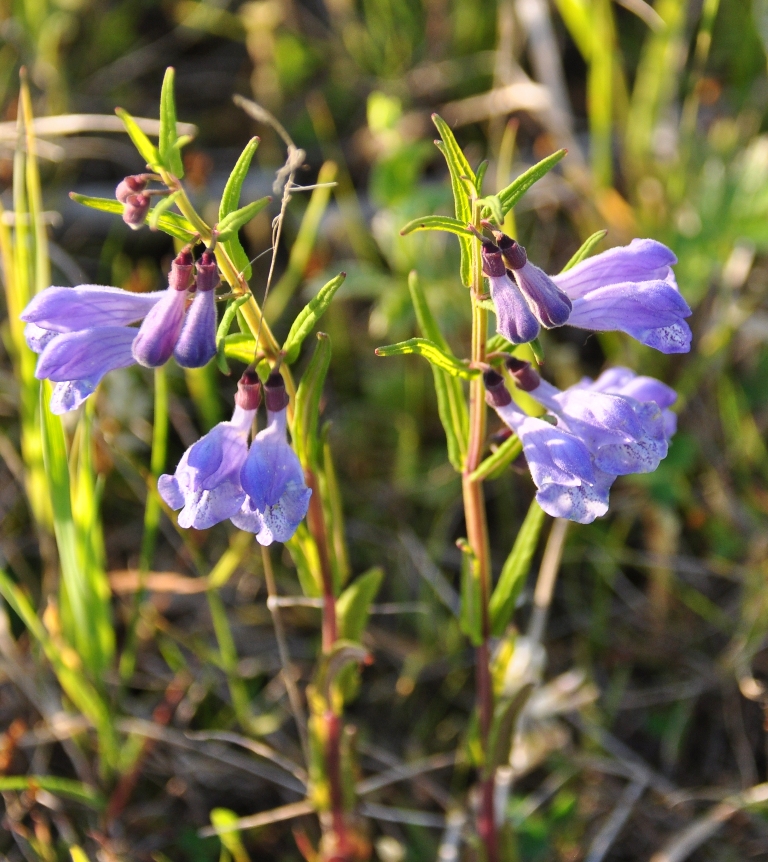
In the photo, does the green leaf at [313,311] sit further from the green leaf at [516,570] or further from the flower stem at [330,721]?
the green leaf at [516,570]

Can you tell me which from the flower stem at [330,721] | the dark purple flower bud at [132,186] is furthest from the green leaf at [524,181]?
the flower stem at [330,721]

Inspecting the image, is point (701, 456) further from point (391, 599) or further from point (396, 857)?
point (396, 857)

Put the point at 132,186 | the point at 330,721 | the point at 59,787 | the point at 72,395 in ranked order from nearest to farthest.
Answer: the point at 132,186, the point at 72,395, the point at 330,721, the point at 59,787

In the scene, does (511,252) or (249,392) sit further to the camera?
(249,392)

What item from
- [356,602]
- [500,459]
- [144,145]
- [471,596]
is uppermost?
[144,145]

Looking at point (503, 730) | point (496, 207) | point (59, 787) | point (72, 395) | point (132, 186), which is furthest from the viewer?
point (59, 787)

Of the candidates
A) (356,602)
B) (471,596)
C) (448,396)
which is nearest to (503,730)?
(471,596)

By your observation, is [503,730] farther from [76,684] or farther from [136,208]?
[136,208]
